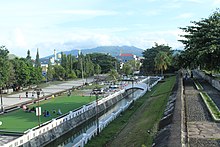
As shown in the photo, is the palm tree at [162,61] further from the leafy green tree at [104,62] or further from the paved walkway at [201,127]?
the paved walkway at [201,127]

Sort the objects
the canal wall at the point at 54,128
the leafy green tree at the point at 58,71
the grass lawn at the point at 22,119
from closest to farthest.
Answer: the canal wall at the point at 54,128
the grass lawn at the point at 22,119
the leafy green tree at the point at 58,71

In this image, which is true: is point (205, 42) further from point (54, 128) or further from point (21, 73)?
point (21, 73)

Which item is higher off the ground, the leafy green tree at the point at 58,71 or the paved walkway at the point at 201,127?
the leafy green tree at the point at 58,71

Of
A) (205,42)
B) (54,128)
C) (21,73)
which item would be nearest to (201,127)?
(54,128)

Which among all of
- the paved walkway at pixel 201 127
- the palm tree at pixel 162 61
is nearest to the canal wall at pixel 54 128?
the paved walkway at pixel 201 127

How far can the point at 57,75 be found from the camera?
9025 cm

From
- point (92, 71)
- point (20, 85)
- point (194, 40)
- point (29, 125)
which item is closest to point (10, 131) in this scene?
point (29, 125)

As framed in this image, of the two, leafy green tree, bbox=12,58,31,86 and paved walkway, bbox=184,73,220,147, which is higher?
leafy green tree, bbox=12,58,31,86

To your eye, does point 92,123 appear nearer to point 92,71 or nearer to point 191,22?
point 191,22

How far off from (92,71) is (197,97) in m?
79.6

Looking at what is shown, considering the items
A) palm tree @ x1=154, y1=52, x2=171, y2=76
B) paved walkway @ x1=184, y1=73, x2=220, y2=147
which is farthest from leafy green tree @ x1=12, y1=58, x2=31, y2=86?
paved walkway @ x1=184, y1=73, x2=220, y2=147

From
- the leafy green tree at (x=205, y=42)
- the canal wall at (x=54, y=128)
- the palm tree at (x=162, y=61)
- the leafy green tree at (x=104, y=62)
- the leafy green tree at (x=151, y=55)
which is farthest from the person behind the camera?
the leafy green tree at (x=104, y=62)

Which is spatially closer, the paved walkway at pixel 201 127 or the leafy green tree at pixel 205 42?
the paved walkway at pixel 201 127

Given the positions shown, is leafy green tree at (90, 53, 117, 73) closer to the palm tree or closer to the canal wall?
the palm tree
